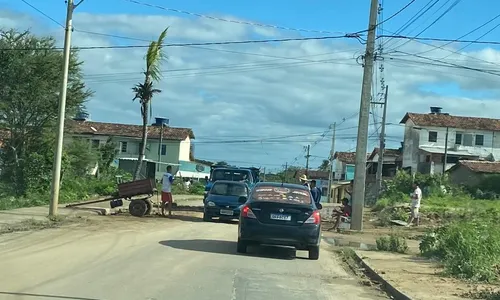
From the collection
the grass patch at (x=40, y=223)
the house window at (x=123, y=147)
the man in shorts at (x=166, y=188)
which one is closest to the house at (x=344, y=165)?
the house window at (x=123, y=147)

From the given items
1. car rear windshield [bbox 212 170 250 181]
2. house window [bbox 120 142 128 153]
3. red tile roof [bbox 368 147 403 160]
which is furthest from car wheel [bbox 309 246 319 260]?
red tile roof [bbox 368 147 403 160]

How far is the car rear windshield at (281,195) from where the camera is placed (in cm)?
1548

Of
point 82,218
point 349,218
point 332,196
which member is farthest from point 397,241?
point 332,196

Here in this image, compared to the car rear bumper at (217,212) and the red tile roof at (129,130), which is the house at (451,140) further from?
the car rear bumper at (217,212)

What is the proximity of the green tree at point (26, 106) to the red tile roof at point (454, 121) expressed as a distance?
52.9 metres

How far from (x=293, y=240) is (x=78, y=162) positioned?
89.5 feet

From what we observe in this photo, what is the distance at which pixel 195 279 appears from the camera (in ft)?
37.2

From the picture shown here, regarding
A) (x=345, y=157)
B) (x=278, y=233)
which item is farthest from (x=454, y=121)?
(x=278, y=233)

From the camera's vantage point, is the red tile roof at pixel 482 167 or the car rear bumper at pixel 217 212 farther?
the red tile roof at pixel 482 167

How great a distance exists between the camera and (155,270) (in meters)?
12.1

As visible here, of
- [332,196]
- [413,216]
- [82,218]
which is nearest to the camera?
[82,218]

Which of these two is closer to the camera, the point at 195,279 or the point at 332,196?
the point at 195,279

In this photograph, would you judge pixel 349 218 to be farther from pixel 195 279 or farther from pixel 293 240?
pixel 195 279

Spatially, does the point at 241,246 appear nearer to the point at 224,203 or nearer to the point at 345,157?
the point at 224,203
